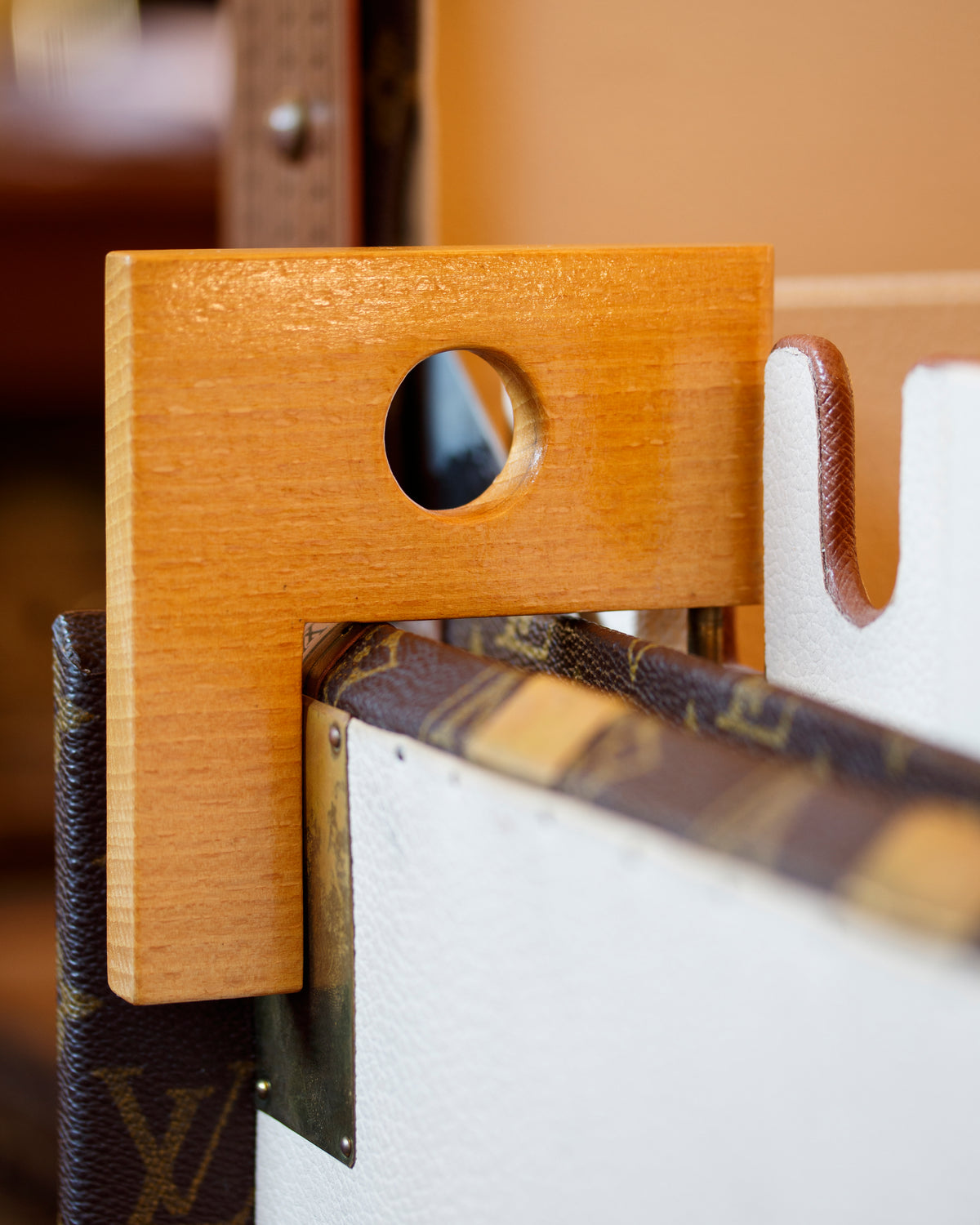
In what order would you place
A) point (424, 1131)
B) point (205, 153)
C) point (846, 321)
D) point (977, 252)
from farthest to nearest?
point (205, 153), point (977, 252), point (846, 321), point (424, 1131)

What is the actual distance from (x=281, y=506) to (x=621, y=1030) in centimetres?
17

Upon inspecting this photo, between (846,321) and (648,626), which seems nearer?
(648,626)

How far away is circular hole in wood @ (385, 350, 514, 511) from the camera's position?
2.53ft

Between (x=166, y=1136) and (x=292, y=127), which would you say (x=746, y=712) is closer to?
(x=166, y=1136)

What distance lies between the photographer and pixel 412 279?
0.35 m

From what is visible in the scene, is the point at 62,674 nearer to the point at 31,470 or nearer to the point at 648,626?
the point at 648,626

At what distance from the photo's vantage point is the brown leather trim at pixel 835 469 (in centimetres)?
36

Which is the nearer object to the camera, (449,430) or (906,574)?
(906,574)

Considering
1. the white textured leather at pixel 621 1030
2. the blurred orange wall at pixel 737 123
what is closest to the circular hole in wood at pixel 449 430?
the blurred orange wall at pixel 737 123

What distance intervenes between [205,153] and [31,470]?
55 centimetres

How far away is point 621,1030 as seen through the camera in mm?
235

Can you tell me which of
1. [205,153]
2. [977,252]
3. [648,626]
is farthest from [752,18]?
[205,153]

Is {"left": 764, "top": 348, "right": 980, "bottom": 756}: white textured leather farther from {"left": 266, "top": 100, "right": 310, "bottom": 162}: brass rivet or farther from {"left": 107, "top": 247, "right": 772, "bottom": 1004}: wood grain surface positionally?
{"left": 266, "top": 100, "right": 310, "bottom": 162}: brass rivet

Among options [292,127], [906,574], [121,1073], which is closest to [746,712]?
[906,574]
